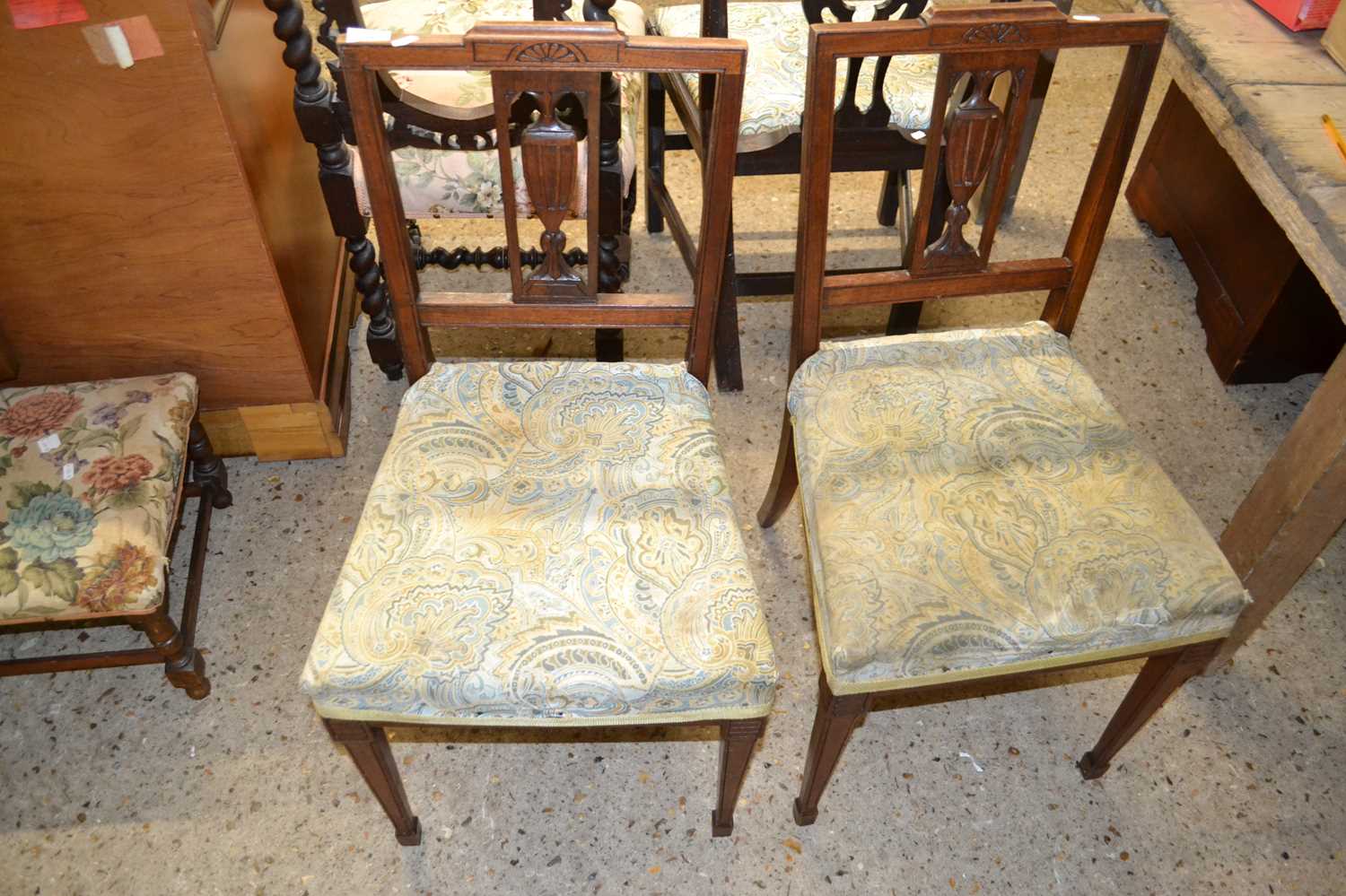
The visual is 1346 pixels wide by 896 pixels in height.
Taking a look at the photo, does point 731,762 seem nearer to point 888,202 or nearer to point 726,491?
point 726,491

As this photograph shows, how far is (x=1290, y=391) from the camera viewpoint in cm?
213

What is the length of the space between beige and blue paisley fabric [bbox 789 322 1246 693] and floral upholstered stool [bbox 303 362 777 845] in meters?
0.13

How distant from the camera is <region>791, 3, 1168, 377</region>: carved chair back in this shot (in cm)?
116

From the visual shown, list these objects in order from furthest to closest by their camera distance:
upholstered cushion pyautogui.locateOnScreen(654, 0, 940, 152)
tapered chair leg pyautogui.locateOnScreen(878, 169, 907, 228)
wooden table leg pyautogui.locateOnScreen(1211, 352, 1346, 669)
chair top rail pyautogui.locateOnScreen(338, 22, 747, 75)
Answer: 1. tapered chair leg pyautogui.locateOnScreen(878, 169, 907, 228)
2. upholstered cushion pyautogui.locateOnScreen(654, 0, 940, 152)
3. wooden table leg pyautogui.locateOnScreen(1211, 352, 1346, 669)
4. chair top rail pyautogui.locateOnScreen(338, 22, 747, 75)

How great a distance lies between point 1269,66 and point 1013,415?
73 centimetres

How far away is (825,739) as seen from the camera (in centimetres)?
133

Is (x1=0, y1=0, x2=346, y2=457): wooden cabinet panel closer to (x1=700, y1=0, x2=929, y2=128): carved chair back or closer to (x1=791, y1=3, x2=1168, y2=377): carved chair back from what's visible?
(x1=700, y1=0, x2=929, y2=128): carved chair back

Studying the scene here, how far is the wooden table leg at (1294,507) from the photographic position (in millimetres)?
1336

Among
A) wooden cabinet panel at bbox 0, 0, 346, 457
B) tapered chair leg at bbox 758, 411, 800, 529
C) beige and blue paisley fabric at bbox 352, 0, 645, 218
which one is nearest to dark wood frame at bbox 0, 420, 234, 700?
wooden cabinet panel at bbox 0, 0, 346, 457

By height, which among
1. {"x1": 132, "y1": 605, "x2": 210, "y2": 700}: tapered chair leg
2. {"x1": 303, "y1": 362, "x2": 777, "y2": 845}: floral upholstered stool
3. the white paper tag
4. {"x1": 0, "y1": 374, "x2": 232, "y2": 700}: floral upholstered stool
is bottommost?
{"x1": 132, "y1": 605, "x2": 210, "y2": 700}: tapered chair leg

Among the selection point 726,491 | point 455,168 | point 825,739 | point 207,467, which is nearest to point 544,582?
point 726,491

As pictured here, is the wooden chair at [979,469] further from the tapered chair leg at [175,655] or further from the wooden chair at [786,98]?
the tapered chair leg at [175,655]

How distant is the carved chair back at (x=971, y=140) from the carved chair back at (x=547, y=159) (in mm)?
119

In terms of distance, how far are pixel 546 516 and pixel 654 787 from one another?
0.55 metres
